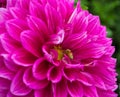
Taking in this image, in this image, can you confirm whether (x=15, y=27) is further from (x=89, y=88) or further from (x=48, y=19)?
(x=89, y=88)

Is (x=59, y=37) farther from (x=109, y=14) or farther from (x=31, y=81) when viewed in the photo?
(x=109, y=14)

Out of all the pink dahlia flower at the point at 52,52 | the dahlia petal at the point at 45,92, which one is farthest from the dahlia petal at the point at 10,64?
the dahlia petal at the point at 45,92

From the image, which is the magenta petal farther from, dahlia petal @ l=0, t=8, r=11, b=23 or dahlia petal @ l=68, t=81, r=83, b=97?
dahlia petal @ l=0, t=8, r=11, b=23

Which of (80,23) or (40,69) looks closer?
(40,69)

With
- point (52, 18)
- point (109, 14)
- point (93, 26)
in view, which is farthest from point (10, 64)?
point (109, 14)

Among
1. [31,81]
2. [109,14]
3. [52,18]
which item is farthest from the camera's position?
[109,14]

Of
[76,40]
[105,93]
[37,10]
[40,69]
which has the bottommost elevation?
[105,93]

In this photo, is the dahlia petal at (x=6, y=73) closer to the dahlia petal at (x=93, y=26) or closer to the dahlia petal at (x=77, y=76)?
the dahlia petal at (x=77, y=76)
